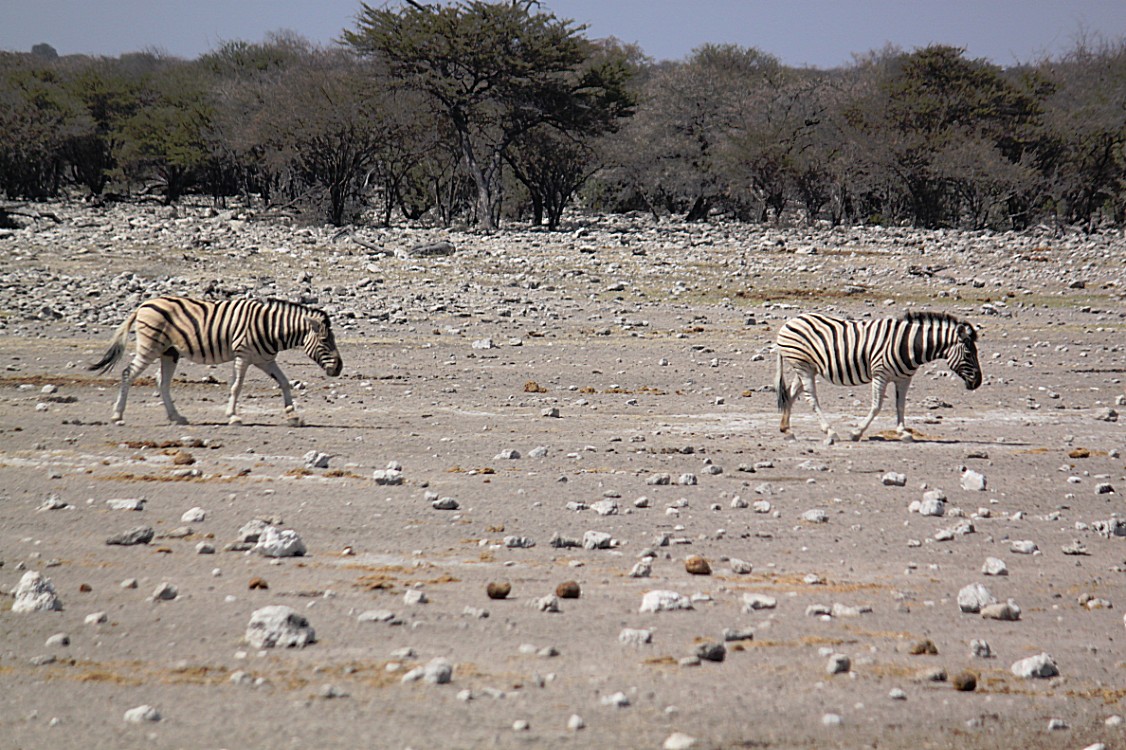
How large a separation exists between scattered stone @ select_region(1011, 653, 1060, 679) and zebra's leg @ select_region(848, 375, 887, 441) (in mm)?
5694

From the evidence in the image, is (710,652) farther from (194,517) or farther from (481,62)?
(481,62)

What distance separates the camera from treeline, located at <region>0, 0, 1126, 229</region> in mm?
40594

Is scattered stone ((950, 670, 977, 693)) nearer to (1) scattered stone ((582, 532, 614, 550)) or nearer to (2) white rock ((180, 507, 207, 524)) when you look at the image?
(1) scattered stone ((582, 532, 614, 550))

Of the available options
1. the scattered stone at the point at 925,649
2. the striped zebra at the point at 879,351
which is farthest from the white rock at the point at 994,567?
the striped zebra at the point at 879,351

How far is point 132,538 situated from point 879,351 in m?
6.72

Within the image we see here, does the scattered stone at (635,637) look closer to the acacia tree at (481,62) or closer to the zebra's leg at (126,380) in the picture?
the zebra's leg at (126,380)

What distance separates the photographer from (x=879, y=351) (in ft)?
35.6

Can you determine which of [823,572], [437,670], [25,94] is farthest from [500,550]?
[25,94]

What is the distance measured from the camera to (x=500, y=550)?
6805mm

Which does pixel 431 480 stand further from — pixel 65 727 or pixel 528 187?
pixel 528 187

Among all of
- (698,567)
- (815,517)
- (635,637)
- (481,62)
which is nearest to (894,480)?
(815,517)

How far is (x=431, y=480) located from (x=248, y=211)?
125 feet

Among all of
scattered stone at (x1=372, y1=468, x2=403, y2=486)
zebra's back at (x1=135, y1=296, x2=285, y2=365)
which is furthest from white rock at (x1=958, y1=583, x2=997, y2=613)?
zebra's back at (x1=135, y1=296, x2=285, y2=365)

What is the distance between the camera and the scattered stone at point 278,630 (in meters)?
4.96
